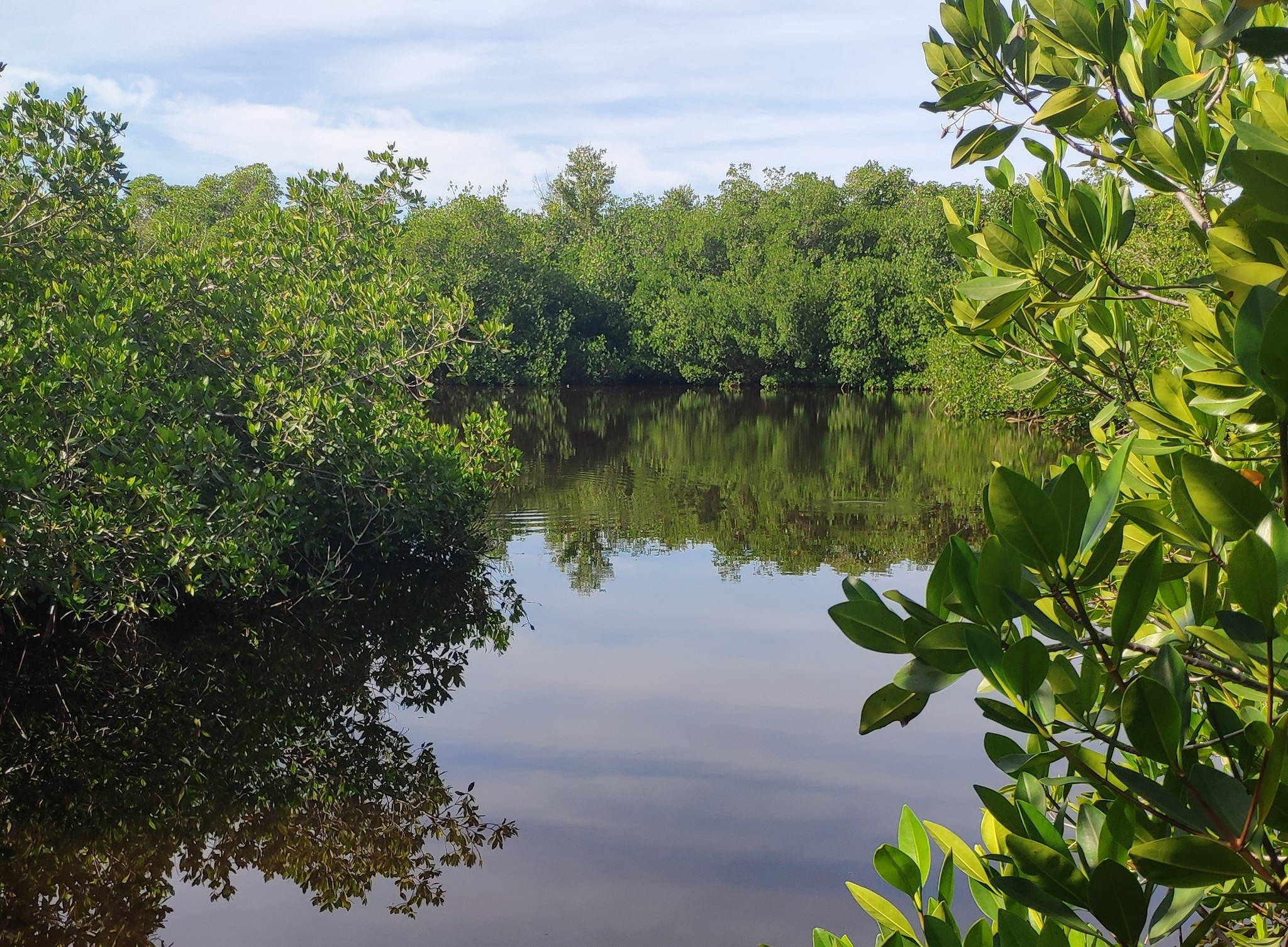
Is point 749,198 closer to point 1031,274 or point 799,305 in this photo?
point 799,305

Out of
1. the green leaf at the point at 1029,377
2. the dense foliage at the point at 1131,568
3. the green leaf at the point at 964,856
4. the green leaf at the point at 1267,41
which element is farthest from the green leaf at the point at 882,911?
the green leaf at the point at 1029,377

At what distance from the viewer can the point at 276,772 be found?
5.82m

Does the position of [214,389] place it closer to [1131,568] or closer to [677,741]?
[677,741]

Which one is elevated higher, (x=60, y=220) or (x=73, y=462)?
(x=60, y=220)

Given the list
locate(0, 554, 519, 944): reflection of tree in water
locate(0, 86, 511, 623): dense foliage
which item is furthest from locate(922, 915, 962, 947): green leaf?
locate(0, 86, 511, 623): dense foliage

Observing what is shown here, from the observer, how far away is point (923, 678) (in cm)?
111

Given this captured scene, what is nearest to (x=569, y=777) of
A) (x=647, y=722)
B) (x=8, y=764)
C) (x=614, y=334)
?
(x=647, y=722)

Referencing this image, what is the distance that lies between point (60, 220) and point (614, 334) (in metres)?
31.5

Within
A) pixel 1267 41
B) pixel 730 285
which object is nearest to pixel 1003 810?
pixel 1267 41

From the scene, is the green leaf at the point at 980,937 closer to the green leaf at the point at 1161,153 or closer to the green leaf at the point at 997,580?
the green leaf at the point at 997,580

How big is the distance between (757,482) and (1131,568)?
1504 centimetres

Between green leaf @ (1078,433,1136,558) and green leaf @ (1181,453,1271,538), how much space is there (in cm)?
5

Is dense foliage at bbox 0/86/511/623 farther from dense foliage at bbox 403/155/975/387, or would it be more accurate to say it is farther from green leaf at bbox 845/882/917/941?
dense foliage at bbox 403/155/975/387

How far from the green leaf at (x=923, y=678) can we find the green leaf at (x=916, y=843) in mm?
382
